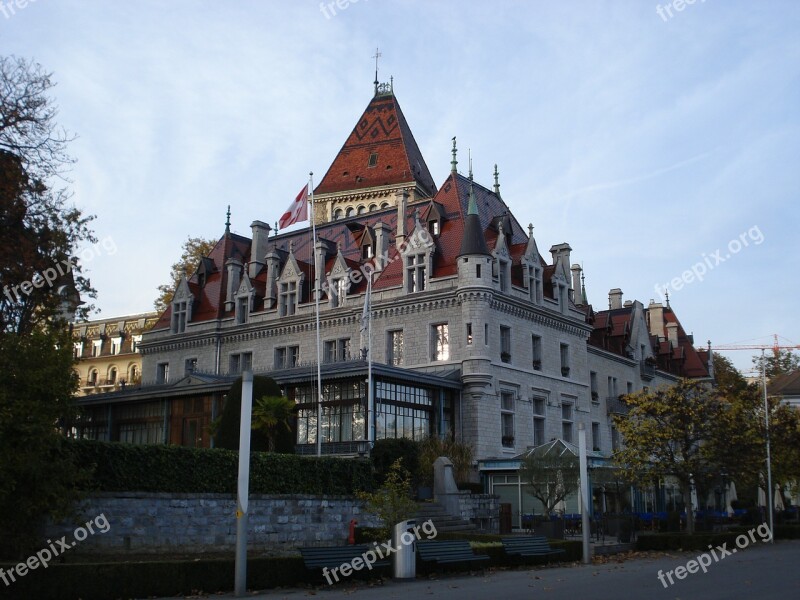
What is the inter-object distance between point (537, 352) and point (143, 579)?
3193 centimetres

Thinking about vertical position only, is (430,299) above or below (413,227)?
below

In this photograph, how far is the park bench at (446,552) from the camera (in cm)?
1972

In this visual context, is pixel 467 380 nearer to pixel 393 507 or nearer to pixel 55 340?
pixel 393 507

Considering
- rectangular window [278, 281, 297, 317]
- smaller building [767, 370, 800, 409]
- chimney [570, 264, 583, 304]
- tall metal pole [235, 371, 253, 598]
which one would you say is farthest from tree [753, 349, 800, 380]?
tall metal pole [235, 371, 253, 598]

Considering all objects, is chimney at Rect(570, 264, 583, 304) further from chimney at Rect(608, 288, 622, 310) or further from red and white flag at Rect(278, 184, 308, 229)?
red and white flag at Rect(278, 184, 308, 229)

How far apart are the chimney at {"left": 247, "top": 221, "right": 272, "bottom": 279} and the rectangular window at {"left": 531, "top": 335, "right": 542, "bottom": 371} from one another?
1784 cm

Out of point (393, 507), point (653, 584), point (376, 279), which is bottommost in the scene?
point (653, 584)

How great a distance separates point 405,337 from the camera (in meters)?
43.0

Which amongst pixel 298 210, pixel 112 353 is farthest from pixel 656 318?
pixel 112 353

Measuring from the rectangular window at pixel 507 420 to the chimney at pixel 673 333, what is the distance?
3122 cm

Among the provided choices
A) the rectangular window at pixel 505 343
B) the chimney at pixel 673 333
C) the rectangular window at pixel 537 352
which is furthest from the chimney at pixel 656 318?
the rectangular window at pixel 505 343

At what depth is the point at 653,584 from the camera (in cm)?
1775

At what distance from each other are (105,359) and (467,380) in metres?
48.6

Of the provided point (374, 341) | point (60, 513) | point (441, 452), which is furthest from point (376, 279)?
point (60, 513)
